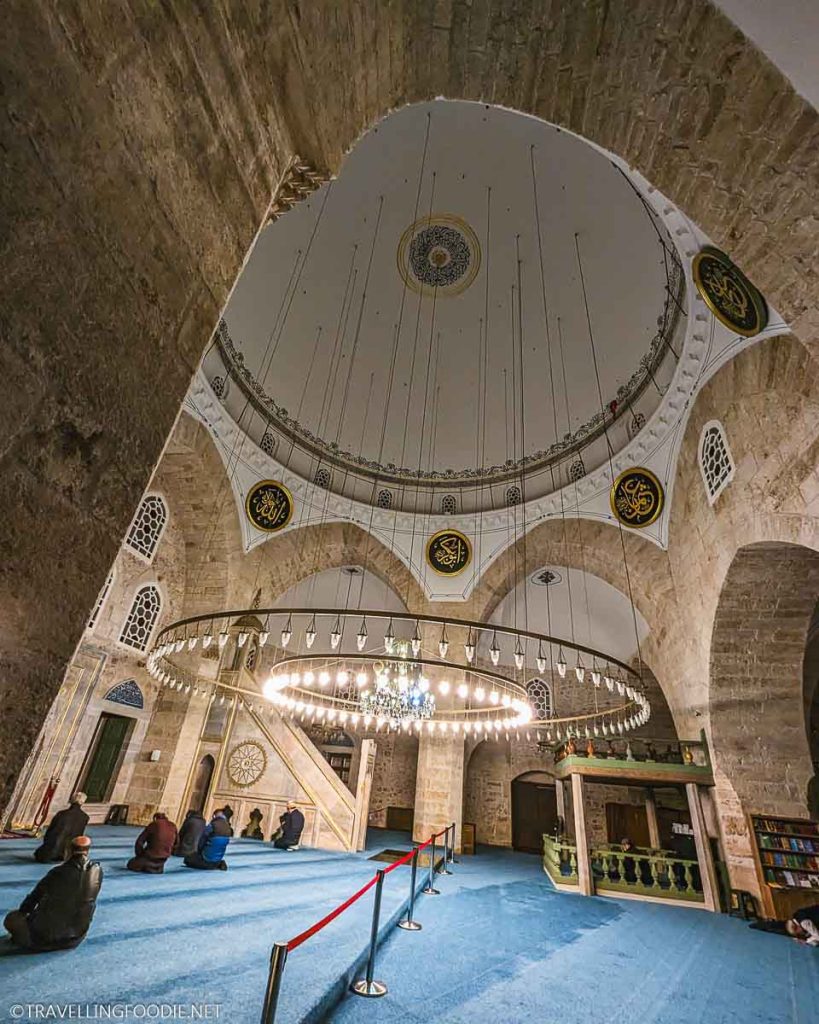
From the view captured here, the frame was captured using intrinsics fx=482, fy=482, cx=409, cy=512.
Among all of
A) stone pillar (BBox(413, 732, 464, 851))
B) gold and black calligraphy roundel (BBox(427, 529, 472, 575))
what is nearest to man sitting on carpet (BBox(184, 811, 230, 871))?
stone pillar (BBox(413, 732, 464, 851))

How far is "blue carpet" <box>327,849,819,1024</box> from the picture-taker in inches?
114

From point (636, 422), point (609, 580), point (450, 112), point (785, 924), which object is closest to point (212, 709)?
point (609, 580)

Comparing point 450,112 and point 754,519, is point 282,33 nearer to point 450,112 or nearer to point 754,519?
point 754,519

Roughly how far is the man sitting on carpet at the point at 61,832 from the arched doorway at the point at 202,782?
436cm

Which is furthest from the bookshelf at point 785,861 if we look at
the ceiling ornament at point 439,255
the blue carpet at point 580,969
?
the ceiling ornament at point 439,255

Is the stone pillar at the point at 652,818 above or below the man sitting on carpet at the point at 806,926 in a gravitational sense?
above

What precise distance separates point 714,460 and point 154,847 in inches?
338

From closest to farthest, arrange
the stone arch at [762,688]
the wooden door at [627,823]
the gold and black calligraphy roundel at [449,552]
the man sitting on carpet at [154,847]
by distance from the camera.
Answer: the man sitting on carpet at [154,847] → the stone arch at [762,688] → the gold and black calligraphy roundel at [449,552] → the wooden door at [627,823]

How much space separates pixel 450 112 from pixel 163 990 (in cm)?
1033

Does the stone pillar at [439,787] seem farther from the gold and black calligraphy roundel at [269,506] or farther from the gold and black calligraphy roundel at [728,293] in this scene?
the gold and black calligraphy roundel at [728,293]

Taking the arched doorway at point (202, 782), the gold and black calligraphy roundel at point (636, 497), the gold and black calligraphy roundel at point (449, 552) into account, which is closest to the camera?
the gold and black calligraphy roundel at point (636, 497)

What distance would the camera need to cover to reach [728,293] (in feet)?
17.8

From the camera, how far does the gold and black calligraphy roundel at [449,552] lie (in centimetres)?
1155

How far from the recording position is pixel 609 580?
1019cm
